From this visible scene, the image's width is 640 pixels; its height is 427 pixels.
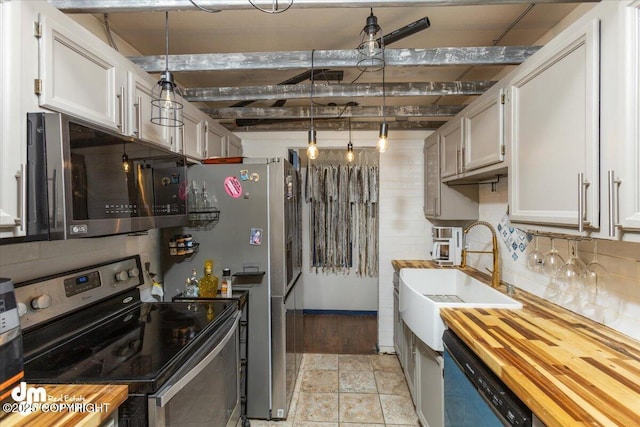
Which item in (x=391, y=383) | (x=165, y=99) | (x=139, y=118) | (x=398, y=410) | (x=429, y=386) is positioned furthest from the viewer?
(x=391, y=383)

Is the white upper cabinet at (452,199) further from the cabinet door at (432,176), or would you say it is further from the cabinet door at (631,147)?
the cabinet door at (631,147)

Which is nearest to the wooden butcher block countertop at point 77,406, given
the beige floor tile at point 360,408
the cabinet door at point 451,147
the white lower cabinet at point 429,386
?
the white lower cabinet at point 429,386

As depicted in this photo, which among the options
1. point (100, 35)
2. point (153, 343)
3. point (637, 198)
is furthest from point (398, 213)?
point (100, 35)

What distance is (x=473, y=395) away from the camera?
1.27m

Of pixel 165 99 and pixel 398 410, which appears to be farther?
pixel 398 410

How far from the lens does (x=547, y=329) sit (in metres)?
1.39

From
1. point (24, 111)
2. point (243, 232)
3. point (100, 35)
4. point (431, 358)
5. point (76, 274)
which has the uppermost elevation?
point (100, 35)

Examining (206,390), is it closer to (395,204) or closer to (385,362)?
(385,362)

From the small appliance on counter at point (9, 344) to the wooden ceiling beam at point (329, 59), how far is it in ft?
4.46

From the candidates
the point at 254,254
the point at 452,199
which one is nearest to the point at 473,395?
the point at 254,254

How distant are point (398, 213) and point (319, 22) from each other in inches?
80.8

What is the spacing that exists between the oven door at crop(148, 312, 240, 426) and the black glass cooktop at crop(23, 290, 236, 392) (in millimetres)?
43

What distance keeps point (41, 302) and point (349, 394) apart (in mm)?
2187

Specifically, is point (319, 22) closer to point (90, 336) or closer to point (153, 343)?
point (153, 343)
